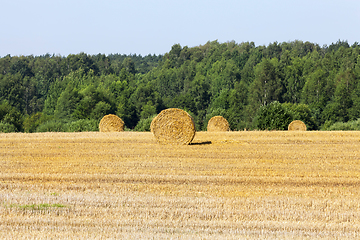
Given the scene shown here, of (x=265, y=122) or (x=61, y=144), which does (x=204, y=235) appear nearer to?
(x=61, y=144)

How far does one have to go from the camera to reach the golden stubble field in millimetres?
7457

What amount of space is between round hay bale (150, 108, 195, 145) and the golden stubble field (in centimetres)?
185

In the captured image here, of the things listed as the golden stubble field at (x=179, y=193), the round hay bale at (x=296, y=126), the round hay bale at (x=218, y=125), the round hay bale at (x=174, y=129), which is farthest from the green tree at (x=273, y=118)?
the golden stubble field at (x=179, y=193)

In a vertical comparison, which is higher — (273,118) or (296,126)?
(273,118)

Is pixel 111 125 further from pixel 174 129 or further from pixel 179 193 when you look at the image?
pixel 179 193

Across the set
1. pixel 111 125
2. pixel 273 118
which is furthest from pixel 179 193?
pixel 273 118

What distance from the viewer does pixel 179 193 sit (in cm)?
1012

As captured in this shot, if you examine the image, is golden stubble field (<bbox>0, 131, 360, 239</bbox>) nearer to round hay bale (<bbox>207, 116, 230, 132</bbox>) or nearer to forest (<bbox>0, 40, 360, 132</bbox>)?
round hay bale (<bbox>207, 116, 230, 132</bbox>)

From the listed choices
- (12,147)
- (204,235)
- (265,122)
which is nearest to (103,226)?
(204,235)

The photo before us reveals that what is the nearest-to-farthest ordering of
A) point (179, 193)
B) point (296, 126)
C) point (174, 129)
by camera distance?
point (179, 193) < point (174, 129) < point (296, 126)

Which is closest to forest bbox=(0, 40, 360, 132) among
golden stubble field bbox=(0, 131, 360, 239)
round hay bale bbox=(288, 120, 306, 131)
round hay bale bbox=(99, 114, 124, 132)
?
round hay bale bbox=(288, 120, 306, 131)

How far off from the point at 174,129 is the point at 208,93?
83004mm

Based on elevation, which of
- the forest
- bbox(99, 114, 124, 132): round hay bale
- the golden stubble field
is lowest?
the golden stubble field

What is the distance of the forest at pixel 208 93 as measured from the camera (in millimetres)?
59375
